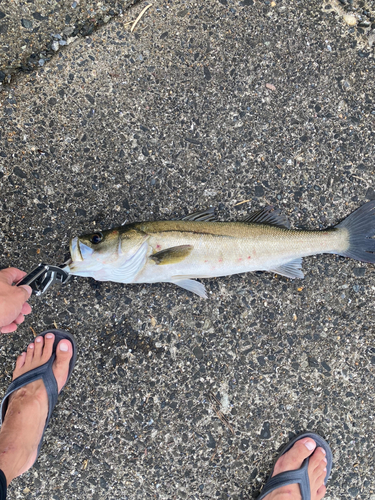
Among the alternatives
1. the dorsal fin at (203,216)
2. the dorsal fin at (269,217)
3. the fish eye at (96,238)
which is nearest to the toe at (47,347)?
the fish eye at (96,238)

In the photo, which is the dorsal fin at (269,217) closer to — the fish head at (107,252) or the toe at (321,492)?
the fish head at (107,252)

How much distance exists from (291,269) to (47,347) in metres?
2.58

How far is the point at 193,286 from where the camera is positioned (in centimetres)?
336

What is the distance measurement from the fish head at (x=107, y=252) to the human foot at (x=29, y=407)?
0.94m

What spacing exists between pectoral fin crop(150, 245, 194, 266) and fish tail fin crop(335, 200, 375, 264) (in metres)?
1.59

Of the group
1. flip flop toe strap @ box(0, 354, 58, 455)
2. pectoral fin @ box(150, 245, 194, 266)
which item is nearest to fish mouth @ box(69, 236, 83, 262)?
pectoral fin @ box(150, 245, 194, 266)

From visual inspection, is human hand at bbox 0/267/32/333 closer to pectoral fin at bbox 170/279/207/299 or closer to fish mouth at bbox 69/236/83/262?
fish mouth at bbox 69/236/83/262

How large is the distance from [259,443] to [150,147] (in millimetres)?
3258

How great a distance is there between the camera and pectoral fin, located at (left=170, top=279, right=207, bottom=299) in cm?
336

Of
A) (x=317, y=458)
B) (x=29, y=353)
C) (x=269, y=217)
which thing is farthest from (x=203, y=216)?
(x=317, y=458)

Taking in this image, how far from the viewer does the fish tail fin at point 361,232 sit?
345 centimetres

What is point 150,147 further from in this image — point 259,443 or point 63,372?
point 259,443

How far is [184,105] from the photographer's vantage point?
361 centimetres

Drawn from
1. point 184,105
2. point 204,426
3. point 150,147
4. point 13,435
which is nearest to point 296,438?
point 204,426
